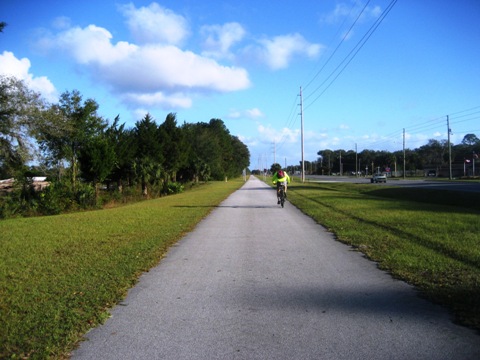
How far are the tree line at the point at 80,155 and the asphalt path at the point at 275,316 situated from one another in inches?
756

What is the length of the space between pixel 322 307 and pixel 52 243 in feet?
23.3

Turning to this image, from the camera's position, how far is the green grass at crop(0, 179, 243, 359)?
4.18 metres

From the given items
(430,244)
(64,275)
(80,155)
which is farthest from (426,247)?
(80,155)

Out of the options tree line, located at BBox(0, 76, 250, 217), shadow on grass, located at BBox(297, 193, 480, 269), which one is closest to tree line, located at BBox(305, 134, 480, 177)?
tree line, located at BBox(0, 76, 250, 217)

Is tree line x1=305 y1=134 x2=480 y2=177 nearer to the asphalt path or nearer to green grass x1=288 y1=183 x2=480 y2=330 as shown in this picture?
green grass x1=288 y1=183 x2=480 y2=330

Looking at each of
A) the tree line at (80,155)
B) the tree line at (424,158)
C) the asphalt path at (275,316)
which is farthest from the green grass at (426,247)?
the tree line at (424,158)

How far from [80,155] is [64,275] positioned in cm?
2789

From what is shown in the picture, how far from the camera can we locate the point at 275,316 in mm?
4750

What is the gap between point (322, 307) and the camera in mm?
5039

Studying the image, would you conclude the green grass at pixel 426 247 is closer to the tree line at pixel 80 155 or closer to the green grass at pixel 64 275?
the green grass at pixel 64 275

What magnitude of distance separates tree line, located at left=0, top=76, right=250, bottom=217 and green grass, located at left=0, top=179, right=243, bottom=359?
13473mm

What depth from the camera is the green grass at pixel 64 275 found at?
4180mm

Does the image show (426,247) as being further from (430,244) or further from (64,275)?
(64,275)

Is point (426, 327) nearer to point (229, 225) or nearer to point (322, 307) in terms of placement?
point (322, 307)
